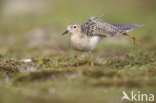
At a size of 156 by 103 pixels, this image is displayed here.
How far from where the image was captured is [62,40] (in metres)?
19.9

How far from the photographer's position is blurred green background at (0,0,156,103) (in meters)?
7.53

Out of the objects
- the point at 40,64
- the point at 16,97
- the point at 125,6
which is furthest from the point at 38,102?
the point at 125,6

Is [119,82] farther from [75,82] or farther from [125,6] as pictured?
[125,6]

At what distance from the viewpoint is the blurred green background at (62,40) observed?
753 cm
